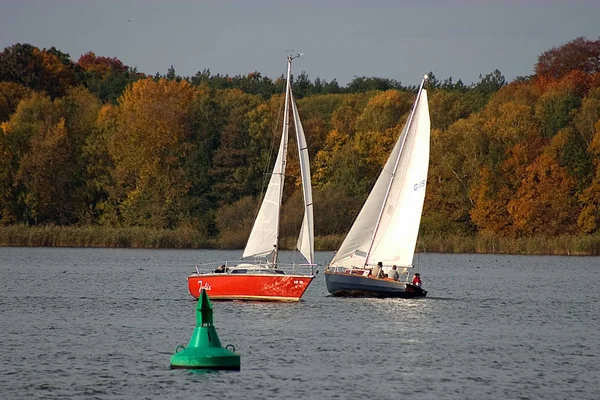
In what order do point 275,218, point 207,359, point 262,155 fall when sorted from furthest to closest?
1. point 262,155
2. point 275,218
3. point 207,359

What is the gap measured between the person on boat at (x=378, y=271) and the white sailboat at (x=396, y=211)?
1042 mm

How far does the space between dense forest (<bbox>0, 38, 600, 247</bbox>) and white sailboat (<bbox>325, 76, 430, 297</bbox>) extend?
140 feet

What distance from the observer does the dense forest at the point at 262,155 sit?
320 feet

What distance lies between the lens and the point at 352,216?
98.3 m

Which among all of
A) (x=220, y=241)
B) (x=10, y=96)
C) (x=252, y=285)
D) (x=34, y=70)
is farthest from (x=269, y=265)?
(x=34, y=70)

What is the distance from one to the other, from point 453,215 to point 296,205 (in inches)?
480

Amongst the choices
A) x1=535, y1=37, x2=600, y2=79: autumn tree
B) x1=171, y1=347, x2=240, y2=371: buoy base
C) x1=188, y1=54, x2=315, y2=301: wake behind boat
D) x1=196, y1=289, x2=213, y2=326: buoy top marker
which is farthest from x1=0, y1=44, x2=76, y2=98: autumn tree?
x1=196, y1=289, x2=213, y2=326: buoy top marker

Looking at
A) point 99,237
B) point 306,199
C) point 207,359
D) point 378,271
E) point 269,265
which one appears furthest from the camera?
point 99,237

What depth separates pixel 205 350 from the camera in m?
27.9

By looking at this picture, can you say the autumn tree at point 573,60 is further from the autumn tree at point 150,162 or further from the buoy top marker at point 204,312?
the buoy top marker at point 204,312

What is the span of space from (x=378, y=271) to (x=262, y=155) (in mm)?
63792

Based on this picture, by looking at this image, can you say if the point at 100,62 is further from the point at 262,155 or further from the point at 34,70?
the point at 262,155

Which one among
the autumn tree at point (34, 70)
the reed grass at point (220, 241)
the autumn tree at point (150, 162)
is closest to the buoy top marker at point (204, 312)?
the reed grass at point (220, 241)

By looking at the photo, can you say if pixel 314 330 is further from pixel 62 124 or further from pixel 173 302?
pixel 62 124
